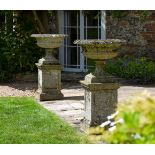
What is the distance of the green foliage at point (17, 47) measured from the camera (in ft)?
40.4

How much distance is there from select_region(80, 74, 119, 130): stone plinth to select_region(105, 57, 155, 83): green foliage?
4.68m

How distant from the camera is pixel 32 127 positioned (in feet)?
22.3

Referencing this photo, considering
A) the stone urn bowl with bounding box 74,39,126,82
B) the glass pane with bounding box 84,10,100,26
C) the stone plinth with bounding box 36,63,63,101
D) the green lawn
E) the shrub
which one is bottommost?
the green lawn

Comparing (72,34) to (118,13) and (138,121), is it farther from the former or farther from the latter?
(138,121)

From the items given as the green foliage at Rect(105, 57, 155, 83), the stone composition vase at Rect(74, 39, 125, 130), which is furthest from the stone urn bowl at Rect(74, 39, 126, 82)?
the green foliage at Rect(105, 57, 155, 83)

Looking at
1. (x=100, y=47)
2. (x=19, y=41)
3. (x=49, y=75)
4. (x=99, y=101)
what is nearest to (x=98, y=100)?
(x=99, y=101)

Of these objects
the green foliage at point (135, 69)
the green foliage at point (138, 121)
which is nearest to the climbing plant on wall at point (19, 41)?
the green foliage at point (135, 69)

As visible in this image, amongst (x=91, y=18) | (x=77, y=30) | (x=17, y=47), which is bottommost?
(x=17, y=47)

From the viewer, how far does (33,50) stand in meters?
12.5

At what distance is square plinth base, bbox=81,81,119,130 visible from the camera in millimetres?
6531

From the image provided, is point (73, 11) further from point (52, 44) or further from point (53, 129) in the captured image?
point (53, 129)

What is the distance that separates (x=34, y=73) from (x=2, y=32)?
1.44 metres

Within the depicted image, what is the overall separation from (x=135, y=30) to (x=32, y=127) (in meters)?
6.25

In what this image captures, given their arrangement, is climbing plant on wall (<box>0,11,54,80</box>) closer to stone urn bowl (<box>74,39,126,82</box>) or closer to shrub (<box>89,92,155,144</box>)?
stone urn bowl (<box>74,39,126,82</box>)
